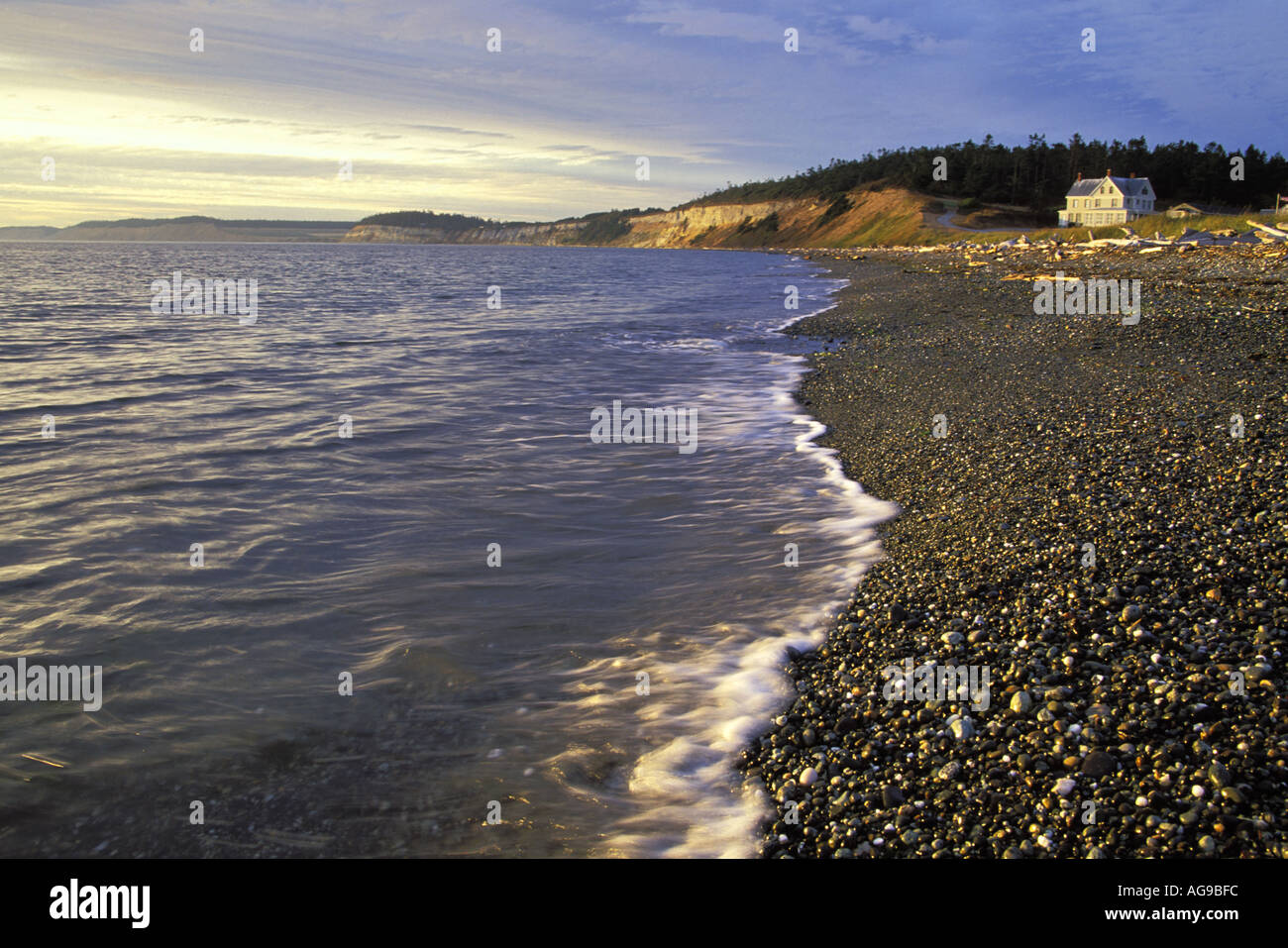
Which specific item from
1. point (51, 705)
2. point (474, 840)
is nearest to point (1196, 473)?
point (474, 840)

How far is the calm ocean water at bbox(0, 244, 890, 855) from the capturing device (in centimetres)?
461

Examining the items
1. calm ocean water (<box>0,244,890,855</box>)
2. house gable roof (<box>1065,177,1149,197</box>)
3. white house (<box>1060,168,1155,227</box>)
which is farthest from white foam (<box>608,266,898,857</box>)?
house gable roof (<box>1065,177,1149,197</box>)

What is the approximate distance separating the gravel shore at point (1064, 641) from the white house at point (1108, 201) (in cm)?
7611

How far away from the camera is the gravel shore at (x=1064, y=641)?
3.75 m

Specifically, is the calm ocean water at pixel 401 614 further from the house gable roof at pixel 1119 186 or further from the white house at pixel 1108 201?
the house gable roof at pixel 1119 186

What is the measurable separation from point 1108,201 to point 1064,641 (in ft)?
289

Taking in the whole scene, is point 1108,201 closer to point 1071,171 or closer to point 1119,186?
point 1119,186

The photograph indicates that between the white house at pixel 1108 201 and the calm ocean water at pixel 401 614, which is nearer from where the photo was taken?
the calm ocean water at pixel 401 614

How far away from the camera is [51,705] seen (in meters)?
5.68

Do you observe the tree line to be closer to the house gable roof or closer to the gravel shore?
the house gable roof

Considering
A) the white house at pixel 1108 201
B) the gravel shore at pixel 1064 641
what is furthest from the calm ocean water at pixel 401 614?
the white house at pixel 1108 201

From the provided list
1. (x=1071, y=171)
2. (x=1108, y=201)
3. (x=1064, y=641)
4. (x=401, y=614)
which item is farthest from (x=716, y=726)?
(x=1071, y=171)

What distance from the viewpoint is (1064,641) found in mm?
5152
